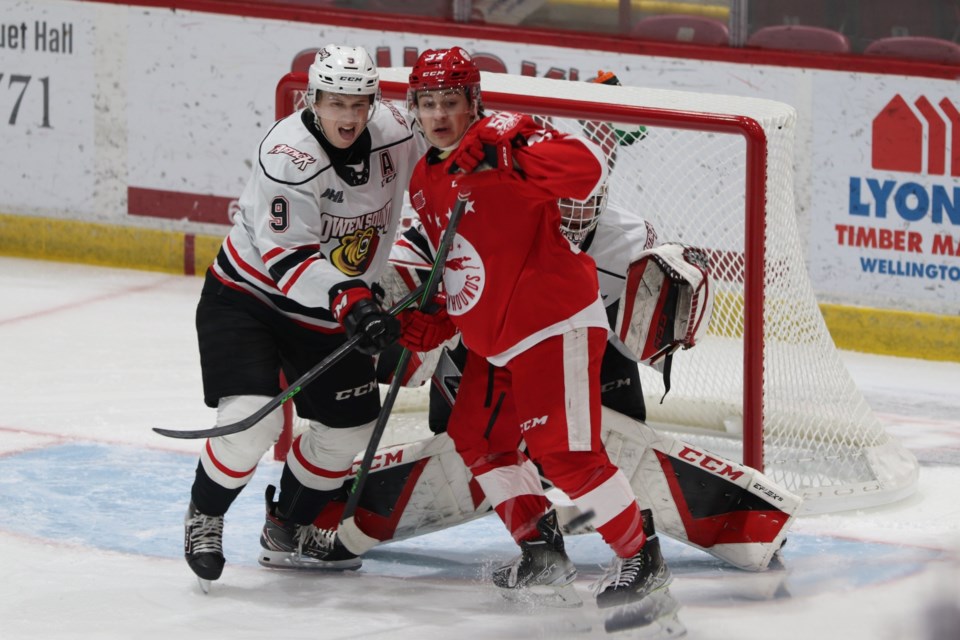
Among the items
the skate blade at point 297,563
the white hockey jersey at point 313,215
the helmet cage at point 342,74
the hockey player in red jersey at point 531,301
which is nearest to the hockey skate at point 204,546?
the skate blade at point 297,563

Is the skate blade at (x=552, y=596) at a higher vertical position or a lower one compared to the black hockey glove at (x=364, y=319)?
lower

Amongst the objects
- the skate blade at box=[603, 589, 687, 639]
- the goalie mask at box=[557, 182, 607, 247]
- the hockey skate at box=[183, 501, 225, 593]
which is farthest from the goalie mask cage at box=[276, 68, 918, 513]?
the hockey skate at box=[183, 501, 225, 593]

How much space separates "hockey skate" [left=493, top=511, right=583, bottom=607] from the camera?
3.27 meters

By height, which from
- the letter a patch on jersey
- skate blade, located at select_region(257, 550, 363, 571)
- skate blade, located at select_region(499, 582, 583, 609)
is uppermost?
the letter a patch on jersey

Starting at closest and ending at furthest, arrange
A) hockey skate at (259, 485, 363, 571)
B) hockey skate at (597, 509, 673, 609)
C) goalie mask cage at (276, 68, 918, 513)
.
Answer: hockey skate at (597, 509, 673, 609) < hockey skate at (259, 485, 363, 571) < goalie mask cage at (276, 68, 918, 513)

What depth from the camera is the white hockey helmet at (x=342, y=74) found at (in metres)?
3.17

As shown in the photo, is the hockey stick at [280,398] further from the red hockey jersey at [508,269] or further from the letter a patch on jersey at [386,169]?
the letter a patch on jersey at [386,169]

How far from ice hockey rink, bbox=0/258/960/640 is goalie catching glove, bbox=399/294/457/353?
1.71 feet

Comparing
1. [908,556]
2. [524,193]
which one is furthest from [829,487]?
[524,193]

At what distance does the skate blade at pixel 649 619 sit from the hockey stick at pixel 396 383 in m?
0.60

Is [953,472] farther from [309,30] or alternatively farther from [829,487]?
[309,30]

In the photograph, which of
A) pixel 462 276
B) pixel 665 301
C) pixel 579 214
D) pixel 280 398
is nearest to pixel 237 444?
pixel 280 398

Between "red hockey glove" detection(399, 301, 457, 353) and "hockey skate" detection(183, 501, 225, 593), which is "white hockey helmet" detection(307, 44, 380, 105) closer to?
"red hockey glove" detection(399, 301, 457, 353)

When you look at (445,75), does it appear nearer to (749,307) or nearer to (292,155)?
(292,155)
